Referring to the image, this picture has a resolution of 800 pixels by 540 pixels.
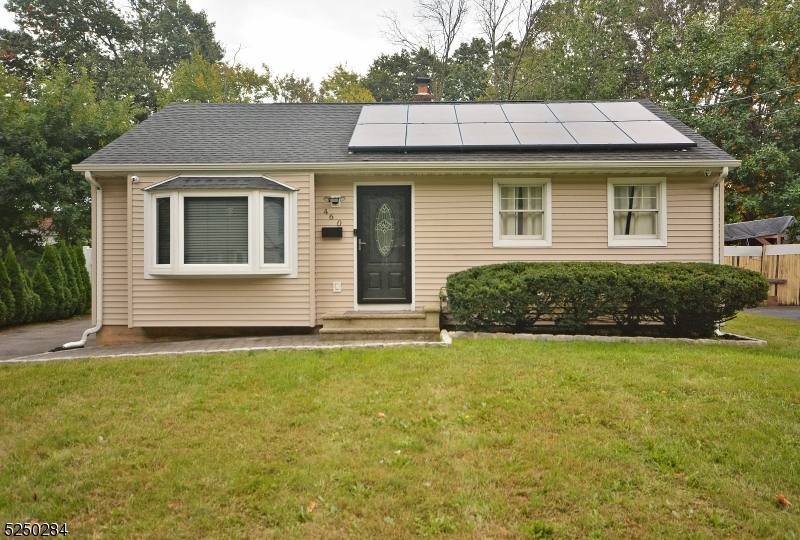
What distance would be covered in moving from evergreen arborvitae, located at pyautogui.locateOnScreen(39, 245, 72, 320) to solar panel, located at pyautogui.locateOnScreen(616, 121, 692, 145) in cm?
1307

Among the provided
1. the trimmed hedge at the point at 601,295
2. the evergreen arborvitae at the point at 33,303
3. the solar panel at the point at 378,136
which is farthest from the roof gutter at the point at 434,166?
the evergreen arborvitae at the point at 33,303

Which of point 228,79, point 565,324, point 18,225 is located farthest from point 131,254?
point 228,79

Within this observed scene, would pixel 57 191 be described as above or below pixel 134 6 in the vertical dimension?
below

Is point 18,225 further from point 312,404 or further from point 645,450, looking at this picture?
point 645,450

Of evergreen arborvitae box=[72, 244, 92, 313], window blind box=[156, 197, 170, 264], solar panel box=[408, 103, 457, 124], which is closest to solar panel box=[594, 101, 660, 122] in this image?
solar panel box=[408, 103, 457, 124]

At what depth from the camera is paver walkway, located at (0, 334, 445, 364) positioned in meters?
6.11

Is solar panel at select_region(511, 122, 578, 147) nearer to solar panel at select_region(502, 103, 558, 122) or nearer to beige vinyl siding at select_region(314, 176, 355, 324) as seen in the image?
solar panel at select_region(502, 103, 558, 122)

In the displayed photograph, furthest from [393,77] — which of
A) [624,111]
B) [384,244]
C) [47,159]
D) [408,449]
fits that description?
[408,449]

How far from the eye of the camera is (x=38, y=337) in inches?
367

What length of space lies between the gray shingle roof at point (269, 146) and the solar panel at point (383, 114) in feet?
0.88

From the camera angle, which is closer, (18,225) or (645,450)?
(645,450)

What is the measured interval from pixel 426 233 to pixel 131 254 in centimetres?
454

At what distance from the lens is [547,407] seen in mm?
3900

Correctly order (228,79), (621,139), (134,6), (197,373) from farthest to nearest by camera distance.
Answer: (134,6) < (228,79) < (621,139) < (197,373)
